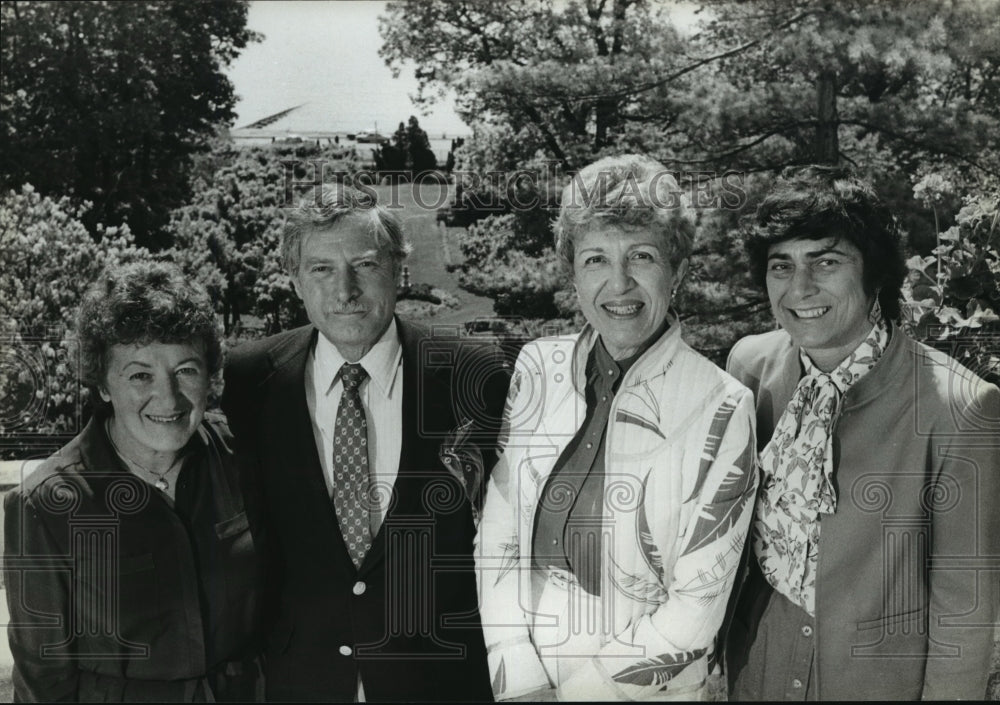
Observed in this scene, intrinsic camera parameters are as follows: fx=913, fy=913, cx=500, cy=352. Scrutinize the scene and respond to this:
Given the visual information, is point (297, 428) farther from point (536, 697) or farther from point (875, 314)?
point (875, 314)

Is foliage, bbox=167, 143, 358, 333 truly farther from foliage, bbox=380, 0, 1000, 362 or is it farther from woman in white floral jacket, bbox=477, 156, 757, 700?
woman in white floral jacket, bbox=477, 156, 757, 700

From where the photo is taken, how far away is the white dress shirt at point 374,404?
2.98 m

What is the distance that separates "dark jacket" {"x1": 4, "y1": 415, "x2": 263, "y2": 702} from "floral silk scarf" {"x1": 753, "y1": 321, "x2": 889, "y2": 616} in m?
1.64

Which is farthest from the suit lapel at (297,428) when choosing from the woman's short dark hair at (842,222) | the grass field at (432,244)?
the woman's short dark hair at (842,222)

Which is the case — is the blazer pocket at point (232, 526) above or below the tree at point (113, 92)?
below

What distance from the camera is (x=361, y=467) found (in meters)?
2.97

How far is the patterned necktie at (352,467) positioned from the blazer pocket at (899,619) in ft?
5.24

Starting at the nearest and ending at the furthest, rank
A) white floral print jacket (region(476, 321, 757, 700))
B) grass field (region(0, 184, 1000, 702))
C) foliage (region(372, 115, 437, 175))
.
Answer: white floral print jacket (region(476, 321, 757, 700)), grass field (region(0, 184, 1000, 702)), foliage (region(372, 115, 437, 175))

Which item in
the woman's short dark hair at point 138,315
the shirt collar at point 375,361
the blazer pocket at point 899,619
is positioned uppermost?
the woman's short dark hair at point 138,315

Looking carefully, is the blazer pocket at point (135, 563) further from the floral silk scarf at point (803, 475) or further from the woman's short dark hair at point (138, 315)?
the floral silk scarf at point (803, 475)

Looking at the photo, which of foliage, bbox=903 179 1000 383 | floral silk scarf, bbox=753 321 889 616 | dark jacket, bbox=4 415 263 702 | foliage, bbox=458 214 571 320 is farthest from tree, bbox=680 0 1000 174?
dark jacket, bbox=4 415 263 702

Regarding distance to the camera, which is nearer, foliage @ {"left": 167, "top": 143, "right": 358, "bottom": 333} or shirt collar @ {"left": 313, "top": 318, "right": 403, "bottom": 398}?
shirt collar @ {"left": 313, "top": 318, "right": 403, "bottom": 398}

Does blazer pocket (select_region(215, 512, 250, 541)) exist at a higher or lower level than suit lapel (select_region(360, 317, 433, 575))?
lower

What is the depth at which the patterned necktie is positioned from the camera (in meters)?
2.96
